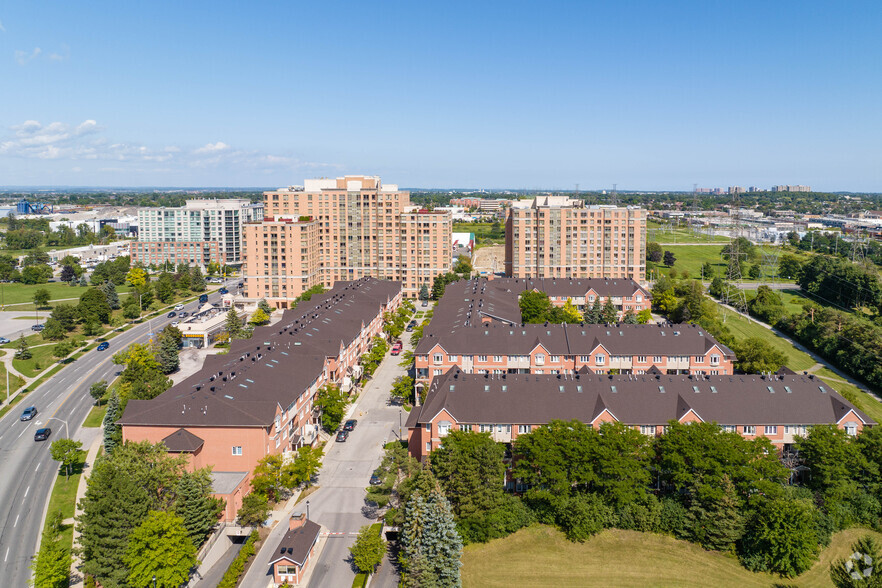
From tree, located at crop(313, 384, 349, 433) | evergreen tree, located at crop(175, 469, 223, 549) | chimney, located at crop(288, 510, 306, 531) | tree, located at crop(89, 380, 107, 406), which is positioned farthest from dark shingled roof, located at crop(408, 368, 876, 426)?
tree, located at crop(89, 380, 107, 406)

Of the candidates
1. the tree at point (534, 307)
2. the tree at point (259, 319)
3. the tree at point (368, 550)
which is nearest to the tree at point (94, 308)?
the tree at point (259, 319)

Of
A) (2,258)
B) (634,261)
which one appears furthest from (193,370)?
(2,258)

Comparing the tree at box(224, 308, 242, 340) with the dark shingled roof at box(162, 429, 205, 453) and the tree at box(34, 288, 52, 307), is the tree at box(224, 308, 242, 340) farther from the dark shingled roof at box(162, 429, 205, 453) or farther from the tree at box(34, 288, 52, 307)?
the tree at box(34, 288, 52, 307)

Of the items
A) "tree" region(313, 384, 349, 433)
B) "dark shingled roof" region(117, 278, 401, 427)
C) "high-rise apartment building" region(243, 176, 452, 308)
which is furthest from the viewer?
"high-rise apartment building" region(243, 176, 452, 308)

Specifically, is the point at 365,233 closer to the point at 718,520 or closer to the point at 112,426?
the point at 112,426

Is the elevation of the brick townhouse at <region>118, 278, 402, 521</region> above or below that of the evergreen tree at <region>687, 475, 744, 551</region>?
above

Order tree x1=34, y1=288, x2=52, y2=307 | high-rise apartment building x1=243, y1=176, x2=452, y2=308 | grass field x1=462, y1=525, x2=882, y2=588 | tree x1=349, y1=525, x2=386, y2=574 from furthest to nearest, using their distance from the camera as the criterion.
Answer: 1. high-rise apartment building x1=243, y1=176, x2=452, y2=308
2. tree x1=34, y1=288, x2=52, y2=307
3. grass field x1=462, y1=525, x2=882, y2=588
4. tree x1=349, y1=525, x2=386, y2=574

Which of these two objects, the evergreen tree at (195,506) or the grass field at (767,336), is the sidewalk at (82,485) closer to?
the evergreen tree at (195,506)
